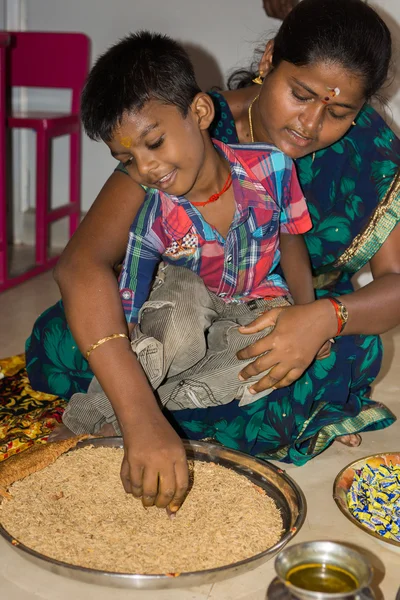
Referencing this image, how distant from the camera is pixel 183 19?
3.82 meters

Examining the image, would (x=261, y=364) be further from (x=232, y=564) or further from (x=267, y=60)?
(x=267, y=60)

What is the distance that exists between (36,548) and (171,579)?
0.90 feet

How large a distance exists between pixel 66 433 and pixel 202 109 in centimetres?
84

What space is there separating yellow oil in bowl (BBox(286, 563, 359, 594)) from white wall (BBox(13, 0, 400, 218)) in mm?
2869

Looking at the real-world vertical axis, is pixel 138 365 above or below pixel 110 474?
above

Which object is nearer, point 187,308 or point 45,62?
point 187,308

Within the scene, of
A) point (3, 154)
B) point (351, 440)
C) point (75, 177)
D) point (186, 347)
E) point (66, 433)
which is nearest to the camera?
point (186, 347)

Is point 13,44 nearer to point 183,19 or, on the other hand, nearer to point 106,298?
point 183,19

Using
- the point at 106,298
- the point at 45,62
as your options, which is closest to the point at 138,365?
the point at 106,298

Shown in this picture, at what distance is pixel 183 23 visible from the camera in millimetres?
3828

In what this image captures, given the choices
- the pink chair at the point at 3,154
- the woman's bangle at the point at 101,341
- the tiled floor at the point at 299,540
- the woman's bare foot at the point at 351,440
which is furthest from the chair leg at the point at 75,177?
the woman's bangle at the point at 101,341

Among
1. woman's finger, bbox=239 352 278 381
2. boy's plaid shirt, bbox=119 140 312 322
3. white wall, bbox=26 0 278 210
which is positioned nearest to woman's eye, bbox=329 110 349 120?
boy's plaid shirt, bbox=119 140 312 322

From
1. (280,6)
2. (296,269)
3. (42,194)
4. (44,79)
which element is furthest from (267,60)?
(44,79)

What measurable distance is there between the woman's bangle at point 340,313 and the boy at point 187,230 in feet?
0.63
